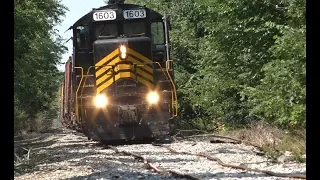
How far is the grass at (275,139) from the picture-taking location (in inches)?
369

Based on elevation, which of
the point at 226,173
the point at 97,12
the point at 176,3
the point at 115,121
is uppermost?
the point at 176,3

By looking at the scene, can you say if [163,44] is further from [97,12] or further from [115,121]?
[115,121]

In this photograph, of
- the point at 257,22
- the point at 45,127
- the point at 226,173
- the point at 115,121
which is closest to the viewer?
the point at 226,173

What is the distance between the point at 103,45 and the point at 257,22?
448 cm

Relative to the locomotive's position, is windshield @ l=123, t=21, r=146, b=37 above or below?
above

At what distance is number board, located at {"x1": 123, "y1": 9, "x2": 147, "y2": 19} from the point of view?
12.5m

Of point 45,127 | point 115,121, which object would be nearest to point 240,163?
point 115,121

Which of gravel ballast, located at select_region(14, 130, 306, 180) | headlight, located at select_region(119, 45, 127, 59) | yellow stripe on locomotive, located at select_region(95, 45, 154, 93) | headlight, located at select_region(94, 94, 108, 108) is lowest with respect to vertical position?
gravel ballast, located at select_region(14, 130, 306, 180)

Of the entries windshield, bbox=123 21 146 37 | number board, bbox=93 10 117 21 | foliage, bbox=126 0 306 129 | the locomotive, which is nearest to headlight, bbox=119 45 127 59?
the locomotive

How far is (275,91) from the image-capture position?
30.6ft

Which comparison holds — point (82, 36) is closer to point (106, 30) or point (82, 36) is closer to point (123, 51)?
point (106, 30)

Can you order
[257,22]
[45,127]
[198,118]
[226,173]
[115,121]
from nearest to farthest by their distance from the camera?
[226,173], [115,121], [257,22], [198,118], [45,127]

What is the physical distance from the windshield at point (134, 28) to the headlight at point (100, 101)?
6.14ft

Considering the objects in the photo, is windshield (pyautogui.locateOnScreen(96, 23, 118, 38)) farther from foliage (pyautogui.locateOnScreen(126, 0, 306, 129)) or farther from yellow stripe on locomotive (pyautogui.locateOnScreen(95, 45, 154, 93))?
foliage (pyautogui.locateOnScreen(126, 0, 306, 129))
